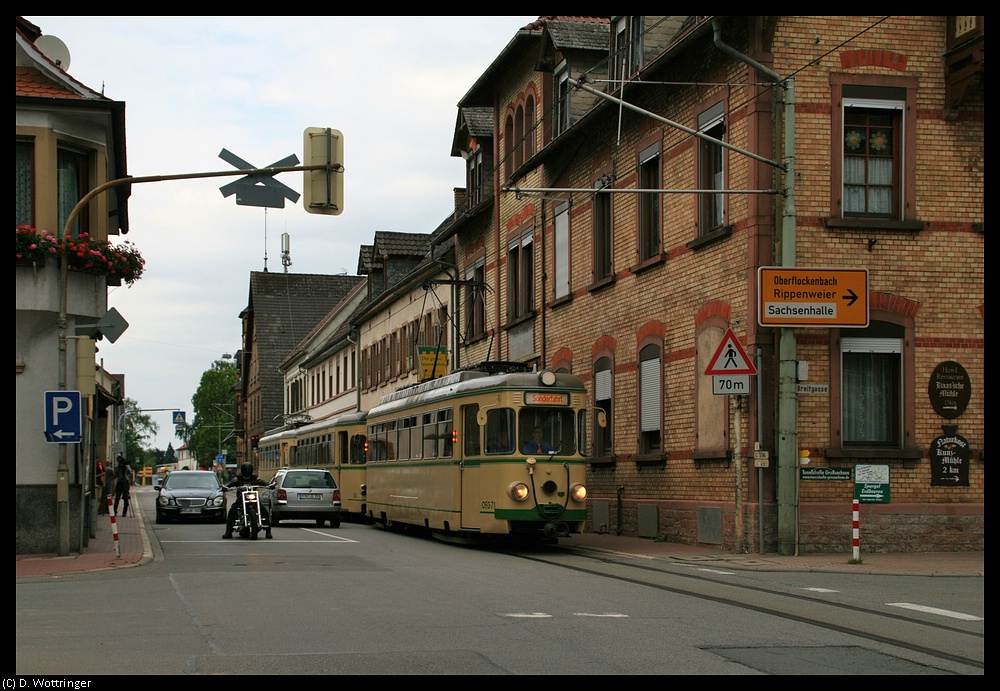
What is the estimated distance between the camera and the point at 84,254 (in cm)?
1984

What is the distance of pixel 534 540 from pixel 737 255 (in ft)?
23.4

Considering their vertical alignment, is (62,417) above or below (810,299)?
below

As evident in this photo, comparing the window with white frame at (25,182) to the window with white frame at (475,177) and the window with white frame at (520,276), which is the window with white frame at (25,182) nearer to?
the window with white frame at (520,276)

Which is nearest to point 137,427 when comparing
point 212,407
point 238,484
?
point 212,407

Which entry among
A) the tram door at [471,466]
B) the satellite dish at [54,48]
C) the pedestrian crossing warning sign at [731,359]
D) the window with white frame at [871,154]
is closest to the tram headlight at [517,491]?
the tram door at [471,466]

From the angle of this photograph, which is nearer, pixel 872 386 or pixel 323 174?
pixel 323 174

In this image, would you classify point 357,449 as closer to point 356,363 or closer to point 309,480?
point 309,480

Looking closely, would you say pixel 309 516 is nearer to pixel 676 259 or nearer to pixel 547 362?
pixel 547 362

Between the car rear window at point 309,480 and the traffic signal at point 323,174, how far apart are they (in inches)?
633

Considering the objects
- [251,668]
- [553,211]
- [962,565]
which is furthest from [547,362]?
[251,668]

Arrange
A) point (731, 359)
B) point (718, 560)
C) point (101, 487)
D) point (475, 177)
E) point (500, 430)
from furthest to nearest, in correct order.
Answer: point (475, 177) → point (101, 487) → point (500, 430) → point (731, 359) → point (718, 560)

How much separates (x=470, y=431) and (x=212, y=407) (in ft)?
454

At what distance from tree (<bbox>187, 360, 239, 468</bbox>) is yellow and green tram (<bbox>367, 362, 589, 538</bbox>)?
415 feet

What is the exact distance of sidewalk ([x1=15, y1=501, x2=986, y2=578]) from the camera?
17406 mm
